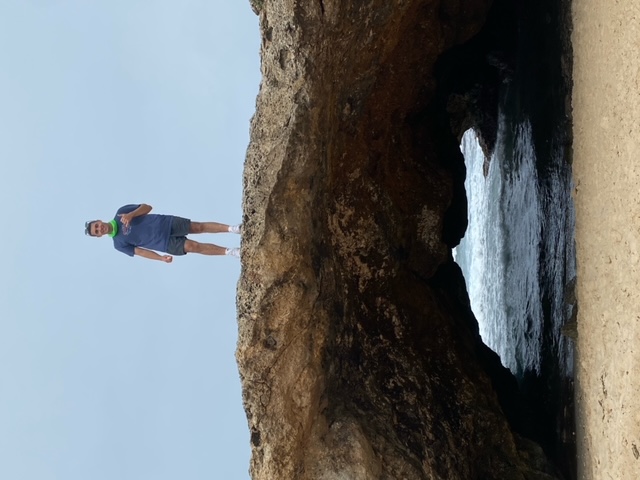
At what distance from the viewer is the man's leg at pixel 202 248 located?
8.05 metres

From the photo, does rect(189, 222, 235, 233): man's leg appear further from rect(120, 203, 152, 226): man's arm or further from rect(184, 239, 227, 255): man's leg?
rect(120, 203, 152, 226): man's arm

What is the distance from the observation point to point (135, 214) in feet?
25.6

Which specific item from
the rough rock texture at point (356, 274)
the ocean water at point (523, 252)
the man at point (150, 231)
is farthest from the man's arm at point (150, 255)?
the ocean water at point (523, 252)

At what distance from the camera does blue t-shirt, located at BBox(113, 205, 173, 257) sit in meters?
7.80

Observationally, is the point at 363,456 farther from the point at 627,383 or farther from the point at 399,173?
the point at 399,173

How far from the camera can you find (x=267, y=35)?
4906 millimetres

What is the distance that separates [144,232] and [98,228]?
461mm

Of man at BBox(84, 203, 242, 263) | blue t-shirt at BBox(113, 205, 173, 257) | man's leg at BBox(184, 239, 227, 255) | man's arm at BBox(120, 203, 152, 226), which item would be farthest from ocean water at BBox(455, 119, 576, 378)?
man's arm at BBox(120, 203, 152, 226)

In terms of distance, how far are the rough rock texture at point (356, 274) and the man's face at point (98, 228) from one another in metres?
3.10

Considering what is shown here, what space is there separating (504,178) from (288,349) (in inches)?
206

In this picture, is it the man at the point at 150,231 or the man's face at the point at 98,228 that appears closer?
the man's face at the point at 98,228

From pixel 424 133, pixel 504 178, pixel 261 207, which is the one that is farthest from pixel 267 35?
pixel 504 178

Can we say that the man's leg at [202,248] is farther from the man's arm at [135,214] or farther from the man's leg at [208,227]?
the man's arm at [135,214]

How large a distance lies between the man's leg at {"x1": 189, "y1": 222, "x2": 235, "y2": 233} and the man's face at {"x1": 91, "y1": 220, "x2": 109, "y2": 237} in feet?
2.91
